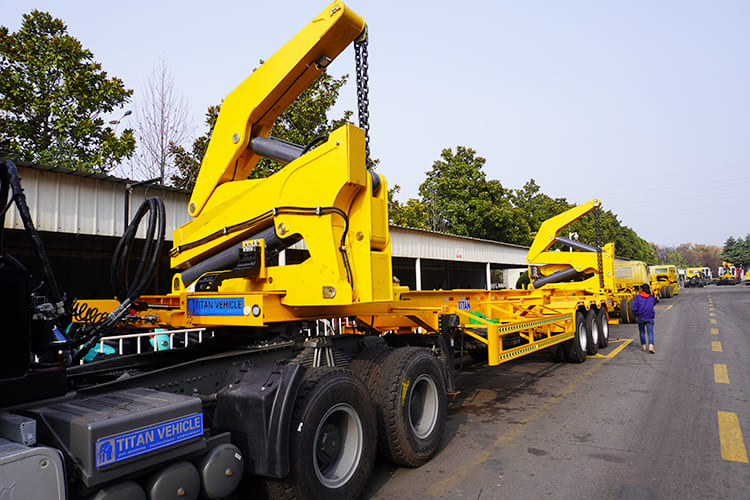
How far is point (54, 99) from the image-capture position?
49.9ft

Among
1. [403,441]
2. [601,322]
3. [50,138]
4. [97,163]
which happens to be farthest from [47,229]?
[601,322]

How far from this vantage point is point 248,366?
3822 mm

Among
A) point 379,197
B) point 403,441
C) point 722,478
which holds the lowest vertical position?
point 722,478

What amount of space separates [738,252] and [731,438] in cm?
12344

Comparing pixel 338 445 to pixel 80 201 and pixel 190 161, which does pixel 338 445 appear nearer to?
pixel 80 201

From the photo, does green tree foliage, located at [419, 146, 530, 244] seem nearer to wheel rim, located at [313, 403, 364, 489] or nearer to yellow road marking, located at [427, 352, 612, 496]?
yellow road marking, located at [427, 352, 612, 496]

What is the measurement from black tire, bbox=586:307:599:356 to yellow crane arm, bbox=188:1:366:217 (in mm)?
8968

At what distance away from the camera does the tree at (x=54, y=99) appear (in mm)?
14695

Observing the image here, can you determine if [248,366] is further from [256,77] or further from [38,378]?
[256,77]

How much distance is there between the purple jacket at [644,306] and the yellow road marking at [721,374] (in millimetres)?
1831

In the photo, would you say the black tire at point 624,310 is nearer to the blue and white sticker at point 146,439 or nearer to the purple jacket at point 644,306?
the purple jacket at point 644,306

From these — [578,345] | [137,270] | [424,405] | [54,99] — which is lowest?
[578,345]

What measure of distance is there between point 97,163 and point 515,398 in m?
14.6

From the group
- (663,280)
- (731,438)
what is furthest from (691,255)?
(731,438)
